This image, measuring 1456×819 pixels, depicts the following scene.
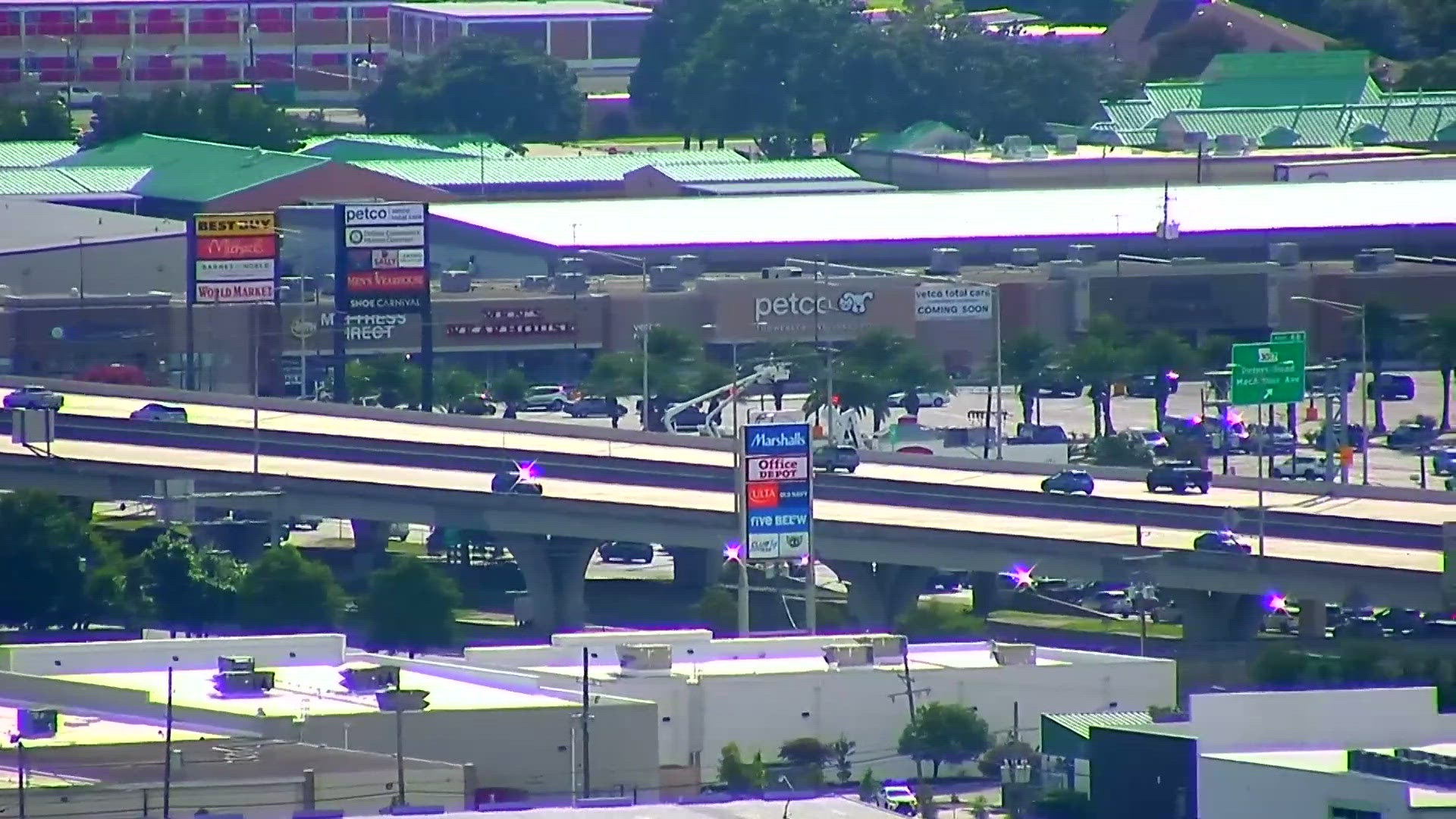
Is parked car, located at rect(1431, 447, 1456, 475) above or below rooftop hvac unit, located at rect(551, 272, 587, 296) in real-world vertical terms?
below

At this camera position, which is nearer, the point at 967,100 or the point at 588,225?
the point at 588,225

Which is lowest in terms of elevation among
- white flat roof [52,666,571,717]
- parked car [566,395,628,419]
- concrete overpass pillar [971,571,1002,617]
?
concrete overpass pillar [971,571,1002,617]

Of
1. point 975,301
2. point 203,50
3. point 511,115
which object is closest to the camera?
point 975,301

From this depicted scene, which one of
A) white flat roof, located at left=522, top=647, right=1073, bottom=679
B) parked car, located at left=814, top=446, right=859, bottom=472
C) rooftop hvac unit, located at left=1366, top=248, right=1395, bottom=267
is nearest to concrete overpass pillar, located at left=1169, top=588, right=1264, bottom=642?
white flat roof, located at left=522, top=647, right=1073, bottom=679

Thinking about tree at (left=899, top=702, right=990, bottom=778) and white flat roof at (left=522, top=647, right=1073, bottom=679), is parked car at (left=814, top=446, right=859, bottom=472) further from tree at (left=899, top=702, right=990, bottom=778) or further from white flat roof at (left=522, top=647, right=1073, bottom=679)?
tree at (left=899, top=702, right=990, bottom=778)

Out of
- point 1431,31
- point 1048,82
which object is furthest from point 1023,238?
point 1431,31

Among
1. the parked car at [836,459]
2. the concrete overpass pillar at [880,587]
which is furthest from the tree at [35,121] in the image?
the concrete overpass pillar at [880,587]

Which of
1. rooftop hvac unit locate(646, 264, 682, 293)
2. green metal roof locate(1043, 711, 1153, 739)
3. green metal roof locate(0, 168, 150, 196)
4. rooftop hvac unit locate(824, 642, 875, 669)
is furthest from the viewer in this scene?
green metal roof locate(0, 168, 150, 196)

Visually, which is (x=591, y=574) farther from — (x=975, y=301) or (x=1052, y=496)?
(x=975, y=301)
